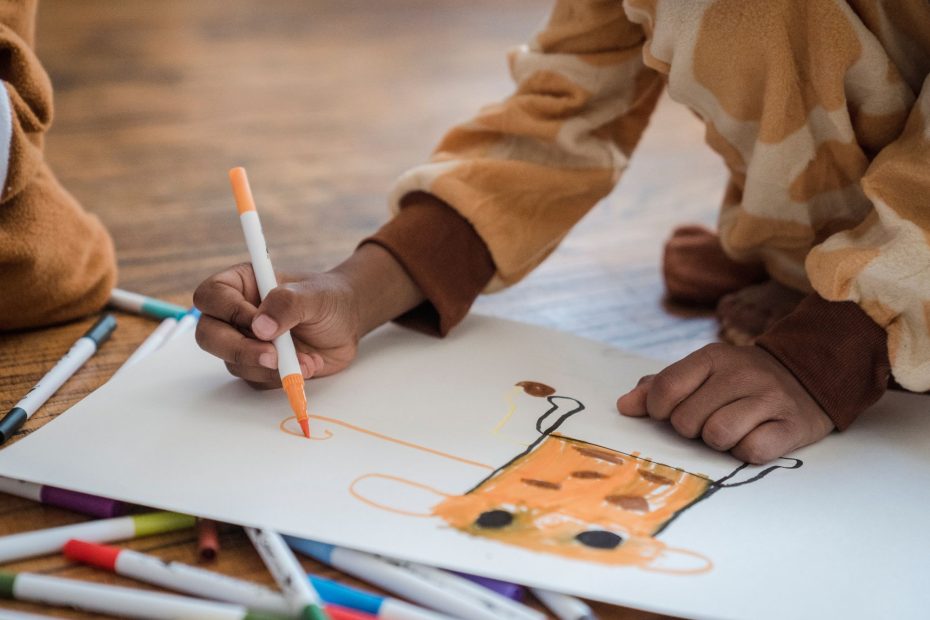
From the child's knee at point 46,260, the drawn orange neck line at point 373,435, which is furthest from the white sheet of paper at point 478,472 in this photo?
the child's knee at point 46,260

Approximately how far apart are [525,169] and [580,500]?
29 cm

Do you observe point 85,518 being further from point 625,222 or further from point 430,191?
point 625,222

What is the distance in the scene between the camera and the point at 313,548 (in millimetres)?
477

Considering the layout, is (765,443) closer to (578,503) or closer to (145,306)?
(578,503)

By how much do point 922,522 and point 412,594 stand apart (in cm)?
25

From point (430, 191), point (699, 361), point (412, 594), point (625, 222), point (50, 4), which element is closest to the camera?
point (412, 594)

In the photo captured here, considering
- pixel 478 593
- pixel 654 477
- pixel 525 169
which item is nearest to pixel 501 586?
pixel 478 593

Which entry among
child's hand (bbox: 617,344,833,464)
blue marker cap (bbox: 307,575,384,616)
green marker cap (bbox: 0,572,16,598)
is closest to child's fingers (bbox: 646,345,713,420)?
child's hand (bbox: 617,344,833,464)

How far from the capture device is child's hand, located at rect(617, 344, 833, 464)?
0.56 meters

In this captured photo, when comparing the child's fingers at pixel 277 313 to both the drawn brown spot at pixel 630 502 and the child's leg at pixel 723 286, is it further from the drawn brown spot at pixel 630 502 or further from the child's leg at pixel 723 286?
the child's leg at pixel 723 286

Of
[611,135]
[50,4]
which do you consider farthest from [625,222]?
[50,4]

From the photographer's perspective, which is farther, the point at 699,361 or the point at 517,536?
the point at 699,361

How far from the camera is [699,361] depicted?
586 millimetres

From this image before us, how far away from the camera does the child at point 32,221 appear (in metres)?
0.66
